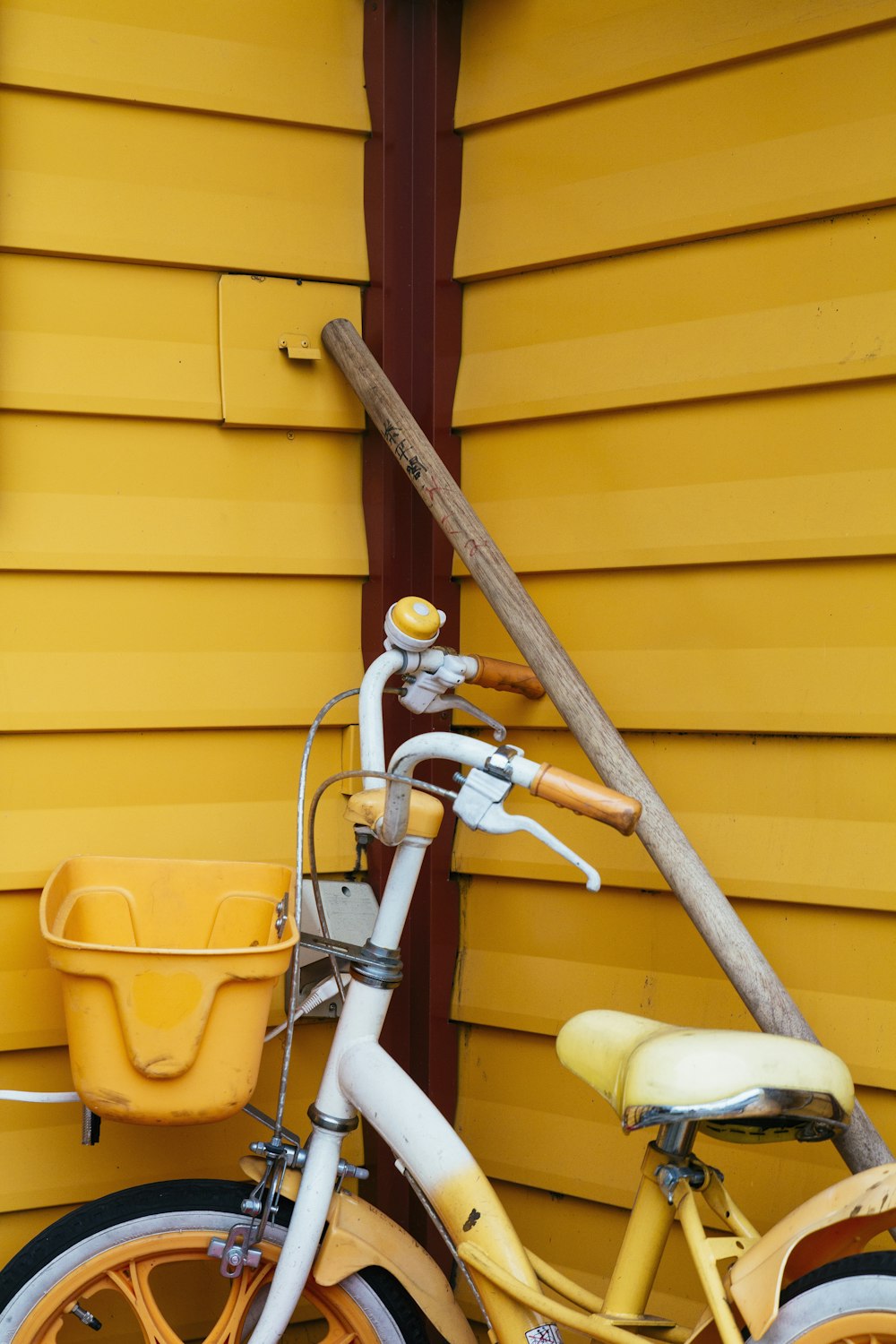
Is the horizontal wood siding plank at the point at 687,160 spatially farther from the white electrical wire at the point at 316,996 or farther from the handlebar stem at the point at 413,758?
the white electrical wire at the point at 316,996

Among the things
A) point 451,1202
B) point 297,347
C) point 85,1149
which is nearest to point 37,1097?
point 85,1149

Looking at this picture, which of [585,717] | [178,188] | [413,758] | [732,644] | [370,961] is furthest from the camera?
[178,188]

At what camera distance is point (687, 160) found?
1.81 meters

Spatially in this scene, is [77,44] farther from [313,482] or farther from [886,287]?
[886,287]

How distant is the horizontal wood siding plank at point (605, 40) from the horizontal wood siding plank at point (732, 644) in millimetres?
761

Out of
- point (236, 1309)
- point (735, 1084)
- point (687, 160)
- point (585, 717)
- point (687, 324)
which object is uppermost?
point (687, 160)

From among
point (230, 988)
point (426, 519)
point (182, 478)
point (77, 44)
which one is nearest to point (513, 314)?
point (426, 519)

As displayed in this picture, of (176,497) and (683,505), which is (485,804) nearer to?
(683,505)

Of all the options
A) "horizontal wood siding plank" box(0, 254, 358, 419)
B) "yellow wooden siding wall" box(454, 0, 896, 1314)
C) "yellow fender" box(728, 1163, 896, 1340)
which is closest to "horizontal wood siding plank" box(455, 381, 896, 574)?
"yellow wooden siding wall" box(454, 0, 896, 1314)

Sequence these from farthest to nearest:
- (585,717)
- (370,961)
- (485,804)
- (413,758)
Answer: (585,717) < (370,961) < (413,758) < (485,804)

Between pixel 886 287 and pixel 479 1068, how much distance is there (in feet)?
4.61

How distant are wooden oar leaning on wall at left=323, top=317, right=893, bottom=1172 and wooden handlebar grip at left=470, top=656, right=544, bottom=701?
0.03m

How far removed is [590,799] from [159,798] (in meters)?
0.89

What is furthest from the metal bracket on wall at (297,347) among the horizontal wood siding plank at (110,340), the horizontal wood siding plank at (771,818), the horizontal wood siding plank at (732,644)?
the horizontal wood siding plank at (771,818)
